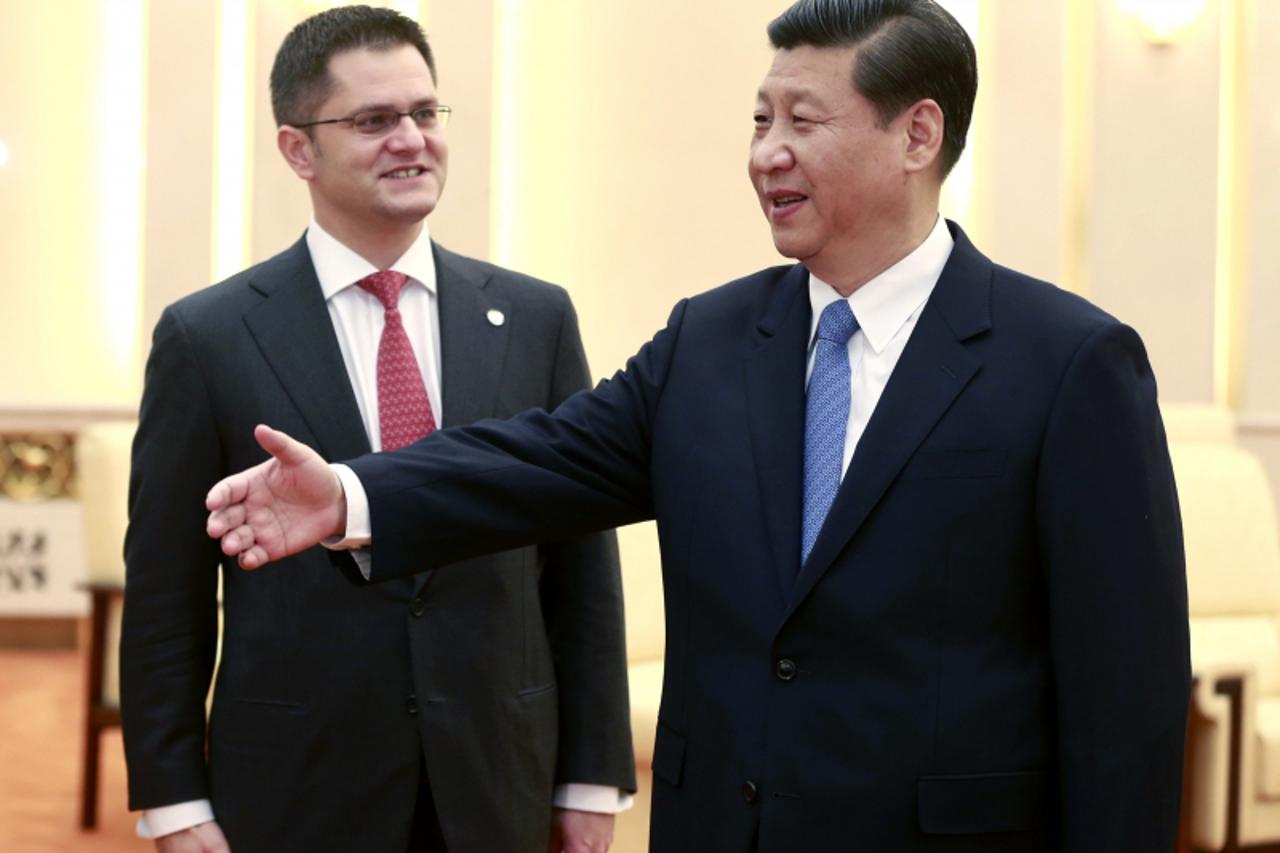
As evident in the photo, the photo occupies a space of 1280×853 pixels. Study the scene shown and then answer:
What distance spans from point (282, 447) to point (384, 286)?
1.99 ft

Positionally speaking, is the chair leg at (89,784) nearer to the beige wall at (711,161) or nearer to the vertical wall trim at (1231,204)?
the beige wall at (711,161)

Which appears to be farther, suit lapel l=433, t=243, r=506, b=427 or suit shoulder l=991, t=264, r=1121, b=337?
suit lapel l=433, t=243, r=506, b=427

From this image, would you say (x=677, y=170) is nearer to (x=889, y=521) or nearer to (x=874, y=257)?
(x=874, y=257)

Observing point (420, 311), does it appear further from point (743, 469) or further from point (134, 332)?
point (134, 332)

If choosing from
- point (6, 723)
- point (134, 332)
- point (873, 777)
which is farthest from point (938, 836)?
point (134, 332)

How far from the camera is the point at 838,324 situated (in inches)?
70.7

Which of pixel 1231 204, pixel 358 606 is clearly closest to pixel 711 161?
pixel 1231 204

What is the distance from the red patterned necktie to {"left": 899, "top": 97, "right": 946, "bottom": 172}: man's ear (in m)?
0.80

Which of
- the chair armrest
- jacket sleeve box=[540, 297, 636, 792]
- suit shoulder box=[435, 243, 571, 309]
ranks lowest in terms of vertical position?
the chair armrest

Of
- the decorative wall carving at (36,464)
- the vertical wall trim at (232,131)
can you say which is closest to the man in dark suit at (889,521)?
the vertical wall trim at (232,131)

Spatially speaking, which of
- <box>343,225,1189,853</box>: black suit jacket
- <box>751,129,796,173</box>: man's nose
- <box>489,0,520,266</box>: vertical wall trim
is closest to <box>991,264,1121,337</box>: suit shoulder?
<box>343,225,1189,853</box>: black suit jacket

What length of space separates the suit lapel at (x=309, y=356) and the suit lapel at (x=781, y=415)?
2.09 feet

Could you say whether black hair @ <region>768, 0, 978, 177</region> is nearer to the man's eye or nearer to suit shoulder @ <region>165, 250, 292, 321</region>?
the man's eye

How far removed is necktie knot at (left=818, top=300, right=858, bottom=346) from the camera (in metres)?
1.79
